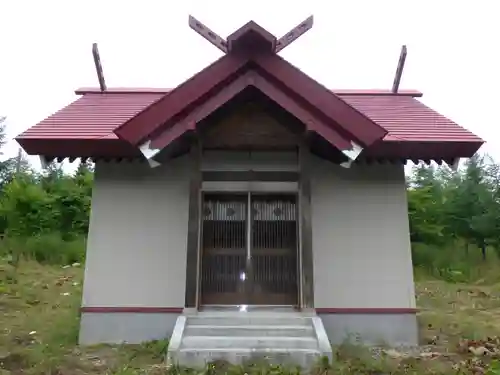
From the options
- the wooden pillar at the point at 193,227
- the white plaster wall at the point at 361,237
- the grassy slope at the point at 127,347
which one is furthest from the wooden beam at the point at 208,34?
the grassy slope at the point at 127,347

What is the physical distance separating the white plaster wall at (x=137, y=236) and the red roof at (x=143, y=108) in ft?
2.66

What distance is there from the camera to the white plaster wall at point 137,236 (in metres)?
7.30

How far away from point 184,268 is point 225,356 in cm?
210

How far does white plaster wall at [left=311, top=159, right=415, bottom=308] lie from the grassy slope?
936 mm

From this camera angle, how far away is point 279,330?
6.11 meters

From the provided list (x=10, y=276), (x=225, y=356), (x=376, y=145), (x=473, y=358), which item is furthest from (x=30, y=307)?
(x=473, y=358)

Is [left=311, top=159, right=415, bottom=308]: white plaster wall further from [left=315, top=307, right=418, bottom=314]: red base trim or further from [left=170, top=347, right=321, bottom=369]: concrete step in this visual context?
[left=170, top=347, right=321, bottom=369]: concrete step

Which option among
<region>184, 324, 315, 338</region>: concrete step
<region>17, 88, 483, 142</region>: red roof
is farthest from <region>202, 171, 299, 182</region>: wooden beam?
<region>184, 324, 315, 338</region>: concrete step

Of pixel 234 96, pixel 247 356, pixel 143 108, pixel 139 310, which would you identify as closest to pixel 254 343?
pixel 247 356

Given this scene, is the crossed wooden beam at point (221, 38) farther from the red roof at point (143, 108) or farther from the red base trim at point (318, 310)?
the red base trim at point (318, 310)

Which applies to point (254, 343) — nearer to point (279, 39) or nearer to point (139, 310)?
point (139, 310)

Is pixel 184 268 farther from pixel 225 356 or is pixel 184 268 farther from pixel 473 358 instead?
pixel 473 358

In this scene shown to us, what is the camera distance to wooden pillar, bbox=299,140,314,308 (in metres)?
6.70

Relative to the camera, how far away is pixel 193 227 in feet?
22.5
